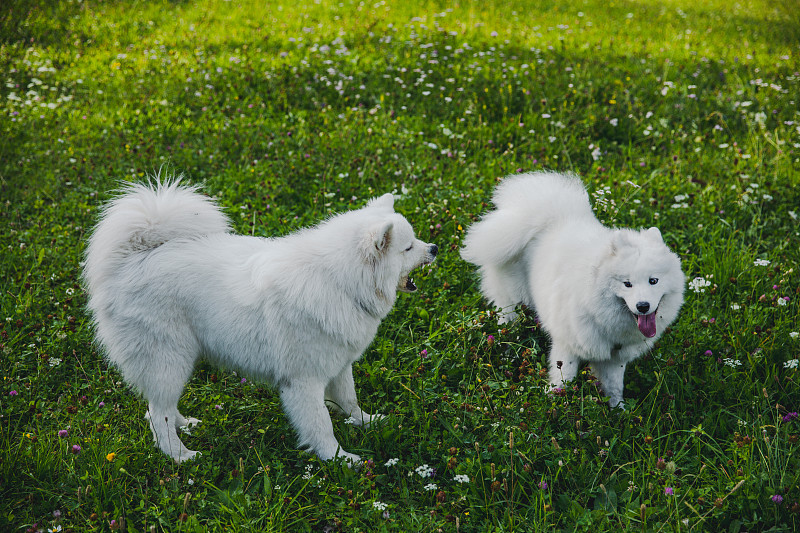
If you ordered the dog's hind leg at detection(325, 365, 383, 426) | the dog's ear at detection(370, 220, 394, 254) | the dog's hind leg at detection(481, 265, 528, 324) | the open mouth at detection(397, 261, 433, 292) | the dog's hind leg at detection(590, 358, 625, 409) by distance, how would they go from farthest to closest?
the dog's hind leg at detection(481, 265, 528, 324), the dog's hind leg at detection(590, 358, 625, 409), the dog's hind leg at detection(325, 365, 383, 426), the open mouth at detection(397, 261, 433, 292), the dog's ear at detection(370, 220, 394, 254)

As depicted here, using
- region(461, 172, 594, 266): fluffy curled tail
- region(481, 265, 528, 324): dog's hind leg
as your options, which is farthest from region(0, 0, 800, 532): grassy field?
region(461, 172, 594, 266): fluffy curled tail

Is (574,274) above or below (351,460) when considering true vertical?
above

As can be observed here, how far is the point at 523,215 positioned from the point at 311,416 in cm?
196

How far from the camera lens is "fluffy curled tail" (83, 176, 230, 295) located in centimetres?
327

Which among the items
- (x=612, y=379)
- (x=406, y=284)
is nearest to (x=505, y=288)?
(x=612, y=379)

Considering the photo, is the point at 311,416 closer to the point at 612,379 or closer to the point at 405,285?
the point at 405,285

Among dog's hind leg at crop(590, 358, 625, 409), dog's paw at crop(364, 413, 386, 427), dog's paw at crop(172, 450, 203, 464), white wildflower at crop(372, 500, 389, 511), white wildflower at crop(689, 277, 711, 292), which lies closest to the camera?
white wildflower at crop(372, 500, 389, 511)

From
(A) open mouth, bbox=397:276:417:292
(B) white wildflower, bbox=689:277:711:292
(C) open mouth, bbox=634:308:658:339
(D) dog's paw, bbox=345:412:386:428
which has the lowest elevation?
(D) dog's paw, bbox=345:412:386:428

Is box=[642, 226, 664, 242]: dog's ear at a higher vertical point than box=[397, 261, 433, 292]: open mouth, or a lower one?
higher

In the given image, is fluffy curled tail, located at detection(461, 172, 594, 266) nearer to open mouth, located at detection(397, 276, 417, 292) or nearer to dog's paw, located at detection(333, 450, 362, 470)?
open mouth, located at detection(397, 276, 417, 292)

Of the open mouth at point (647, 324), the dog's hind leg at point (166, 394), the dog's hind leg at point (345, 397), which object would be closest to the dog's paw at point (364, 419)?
the dog's hind leg at point (345, 397)

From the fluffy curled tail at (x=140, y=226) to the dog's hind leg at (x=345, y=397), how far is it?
1.13 metres

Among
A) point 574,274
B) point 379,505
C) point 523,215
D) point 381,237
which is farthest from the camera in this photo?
point 523,215

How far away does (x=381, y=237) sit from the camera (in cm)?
296
